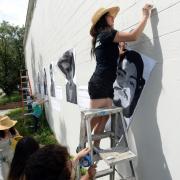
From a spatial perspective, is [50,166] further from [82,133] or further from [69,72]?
[69,72]

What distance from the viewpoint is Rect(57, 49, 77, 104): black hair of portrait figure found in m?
7.15

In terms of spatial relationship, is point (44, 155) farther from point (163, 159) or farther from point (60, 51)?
point (60, 51)

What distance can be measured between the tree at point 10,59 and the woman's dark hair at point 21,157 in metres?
37.5

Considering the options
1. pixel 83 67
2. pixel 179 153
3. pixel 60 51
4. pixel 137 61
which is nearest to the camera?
pixel 179 153

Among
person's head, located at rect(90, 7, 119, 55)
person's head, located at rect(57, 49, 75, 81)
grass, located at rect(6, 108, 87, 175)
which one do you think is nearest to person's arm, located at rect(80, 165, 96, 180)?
person's head, located at rect(90, 7, 119, 55)

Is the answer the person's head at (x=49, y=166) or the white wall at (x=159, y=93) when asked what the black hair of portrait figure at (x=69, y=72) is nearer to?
the white wall at (x=159, y=93)

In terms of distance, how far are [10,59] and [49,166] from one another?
130 feet

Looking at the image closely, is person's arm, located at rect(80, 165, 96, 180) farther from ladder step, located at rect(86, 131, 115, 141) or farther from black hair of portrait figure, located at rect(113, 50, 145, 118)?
black hair of portrait figure, located at rect(113, 50, 145, 118)

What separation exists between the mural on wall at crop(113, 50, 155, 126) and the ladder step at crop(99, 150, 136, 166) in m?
0.61

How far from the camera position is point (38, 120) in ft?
48.2

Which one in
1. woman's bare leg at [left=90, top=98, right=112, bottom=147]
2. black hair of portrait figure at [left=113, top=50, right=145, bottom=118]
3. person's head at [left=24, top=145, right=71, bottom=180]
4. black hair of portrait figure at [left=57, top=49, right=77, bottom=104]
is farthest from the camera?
black hair of portrait figure at [left=57, top=49, right=77, bottom=104]

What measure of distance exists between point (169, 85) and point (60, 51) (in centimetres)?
557

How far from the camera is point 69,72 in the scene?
7.49 metres

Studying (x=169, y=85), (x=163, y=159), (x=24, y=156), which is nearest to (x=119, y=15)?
(x=169, y=85)
